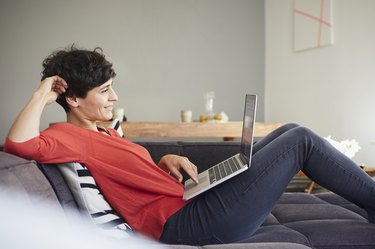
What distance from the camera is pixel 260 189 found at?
1370 mm

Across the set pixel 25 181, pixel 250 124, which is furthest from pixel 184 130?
pixel 25 181

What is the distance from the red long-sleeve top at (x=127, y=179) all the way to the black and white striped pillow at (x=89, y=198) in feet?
0.10

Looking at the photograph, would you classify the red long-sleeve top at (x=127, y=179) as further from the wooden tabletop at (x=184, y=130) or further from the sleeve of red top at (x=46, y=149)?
the wooden tabletop at (x=184, y=130)

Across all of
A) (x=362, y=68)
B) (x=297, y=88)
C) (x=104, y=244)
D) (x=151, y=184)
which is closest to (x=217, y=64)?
(x=297, y=88)

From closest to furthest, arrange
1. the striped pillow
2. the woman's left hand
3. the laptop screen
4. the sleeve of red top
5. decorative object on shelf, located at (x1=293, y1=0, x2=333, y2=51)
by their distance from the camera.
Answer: the sleeve of red top → the striped pillow → the laptop screen → the woman's left hand → decorative object on shelf, located at (x1=293, y1=0, x2=333, y2=51)

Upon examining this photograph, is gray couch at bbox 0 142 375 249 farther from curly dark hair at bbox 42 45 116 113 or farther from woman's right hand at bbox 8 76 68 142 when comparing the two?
curly dark hair at bbox 42 45 116 113

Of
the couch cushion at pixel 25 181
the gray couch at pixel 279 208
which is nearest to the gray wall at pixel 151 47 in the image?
the gray couch at pixel 279 208

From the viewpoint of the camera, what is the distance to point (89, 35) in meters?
4.99

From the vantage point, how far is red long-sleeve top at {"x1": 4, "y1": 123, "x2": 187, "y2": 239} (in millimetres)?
1375

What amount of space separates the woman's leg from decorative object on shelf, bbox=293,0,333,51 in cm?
308

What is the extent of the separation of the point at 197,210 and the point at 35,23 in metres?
4.14

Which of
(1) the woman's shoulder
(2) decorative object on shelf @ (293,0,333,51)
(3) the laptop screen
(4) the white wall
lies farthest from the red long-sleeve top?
(2) decorative object on shelf @ (293,0,333,51)

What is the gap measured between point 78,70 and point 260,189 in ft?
2.31

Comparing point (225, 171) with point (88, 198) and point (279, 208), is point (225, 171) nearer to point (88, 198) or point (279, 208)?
point (88, 198)
